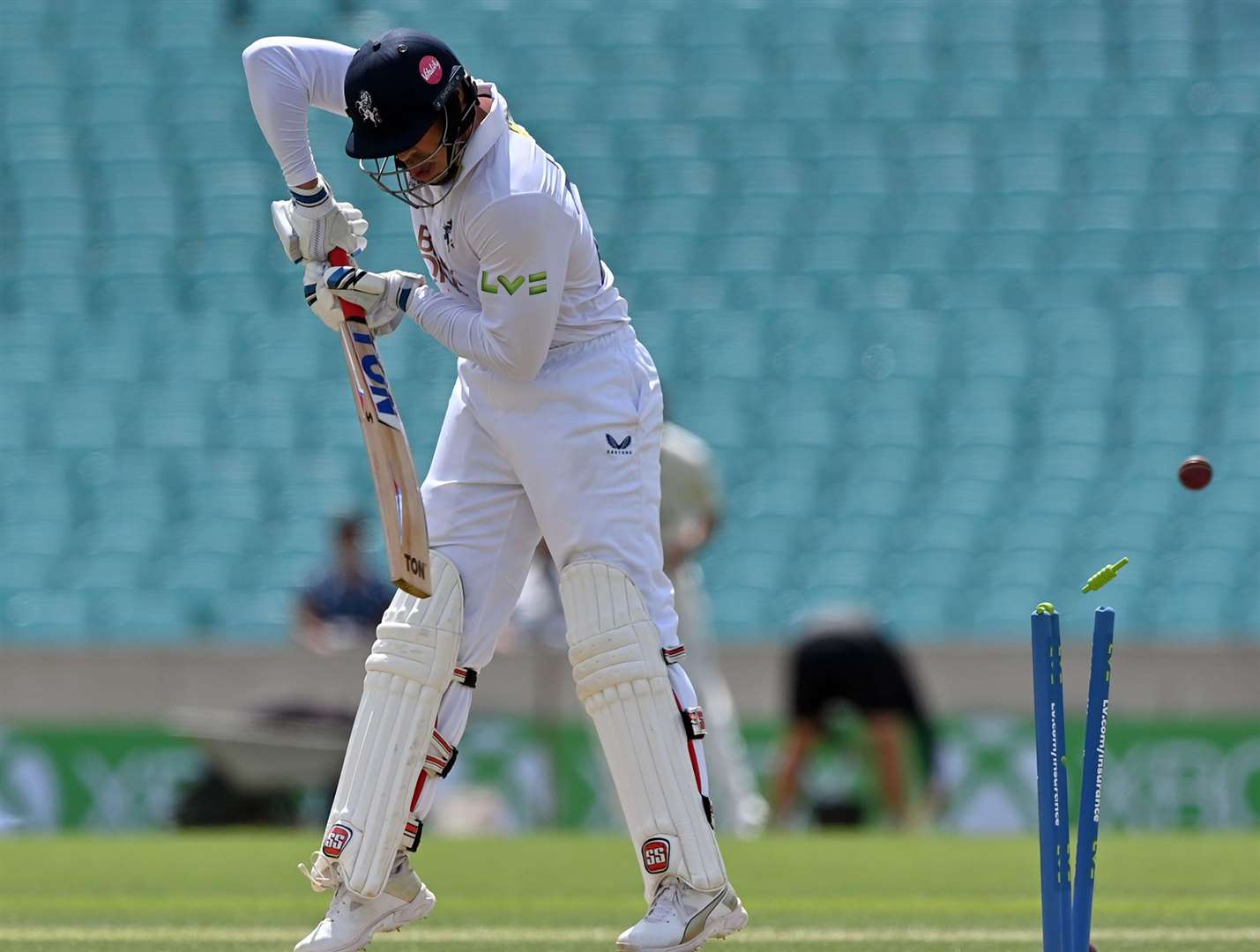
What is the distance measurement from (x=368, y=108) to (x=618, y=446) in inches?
29.2

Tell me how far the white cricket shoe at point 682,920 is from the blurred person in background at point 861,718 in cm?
532

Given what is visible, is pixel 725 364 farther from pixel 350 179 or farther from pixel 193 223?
pixel 193 223

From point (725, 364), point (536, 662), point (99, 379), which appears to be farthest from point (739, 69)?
point (536, 662)

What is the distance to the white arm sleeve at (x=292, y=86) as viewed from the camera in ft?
12.2

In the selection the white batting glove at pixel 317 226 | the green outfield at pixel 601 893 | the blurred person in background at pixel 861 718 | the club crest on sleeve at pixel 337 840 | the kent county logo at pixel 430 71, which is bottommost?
the blurred person in background at pixel 861 718

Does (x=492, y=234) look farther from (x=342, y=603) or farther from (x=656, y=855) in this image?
(x=342, y=603)

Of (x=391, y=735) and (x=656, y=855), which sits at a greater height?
(x=391, y=735)

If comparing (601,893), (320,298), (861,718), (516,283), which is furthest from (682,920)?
(861,718)

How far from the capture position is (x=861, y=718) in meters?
A: 9.14

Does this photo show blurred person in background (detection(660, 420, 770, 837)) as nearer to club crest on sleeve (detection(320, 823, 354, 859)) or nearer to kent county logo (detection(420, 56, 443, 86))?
club crest on sleeve (detection(320, 823, 354, 859))

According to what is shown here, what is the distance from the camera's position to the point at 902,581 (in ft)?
37.0

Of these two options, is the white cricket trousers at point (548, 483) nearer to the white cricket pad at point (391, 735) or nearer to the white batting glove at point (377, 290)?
the white cricket pad at point (391, 735)

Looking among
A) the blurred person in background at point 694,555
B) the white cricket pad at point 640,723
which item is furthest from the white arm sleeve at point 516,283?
the blurred person in background at point 694,555

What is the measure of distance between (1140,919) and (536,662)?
16.0 feet
